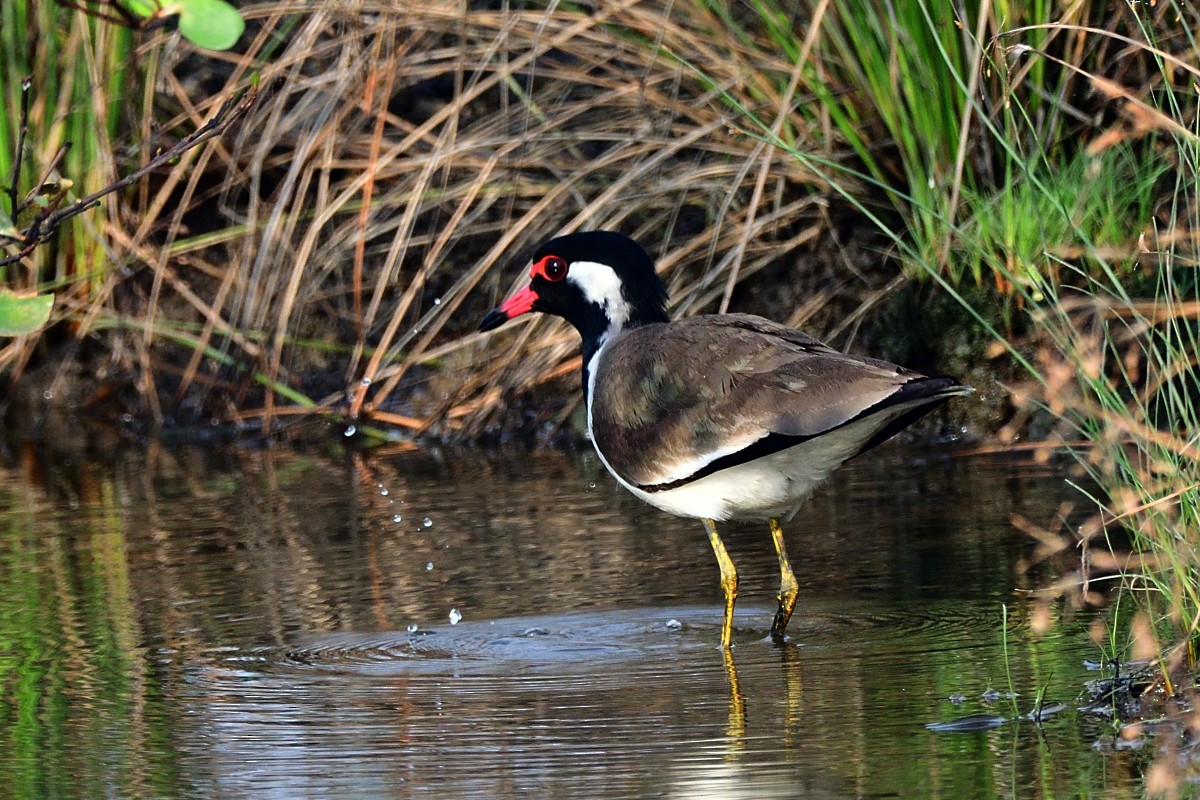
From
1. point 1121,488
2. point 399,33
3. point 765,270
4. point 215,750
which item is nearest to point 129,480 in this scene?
point 399,33

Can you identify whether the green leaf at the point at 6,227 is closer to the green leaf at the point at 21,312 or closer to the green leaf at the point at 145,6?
the green leaf at the point at 21,312

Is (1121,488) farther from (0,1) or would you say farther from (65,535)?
(0,1)

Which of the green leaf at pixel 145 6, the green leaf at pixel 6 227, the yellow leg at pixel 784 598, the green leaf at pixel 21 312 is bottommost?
the yellow leg at pixel 784 598

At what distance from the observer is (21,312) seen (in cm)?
230

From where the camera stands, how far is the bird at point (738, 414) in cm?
463

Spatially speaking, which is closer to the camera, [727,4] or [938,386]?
[938,386]

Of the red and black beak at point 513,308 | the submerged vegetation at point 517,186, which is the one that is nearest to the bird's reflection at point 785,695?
the red and black beak at point 513,308

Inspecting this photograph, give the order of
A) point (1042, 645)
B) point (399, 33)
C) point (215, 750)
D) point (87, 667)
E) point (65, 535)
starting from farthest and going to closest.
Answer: point (399, 33) < point (65, 535) < point (87, 667) < point (1042, 645) < point (215, 750)

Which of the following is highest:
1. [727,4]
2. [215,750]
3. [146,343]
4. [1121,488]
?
[727,4]

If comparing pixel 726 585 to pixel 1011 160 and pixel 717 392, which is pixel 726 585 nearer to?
pixel 717 392

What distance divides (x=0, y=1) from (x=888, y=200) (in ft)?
15.9

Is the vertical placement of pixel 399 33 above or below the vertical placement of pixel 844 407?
above

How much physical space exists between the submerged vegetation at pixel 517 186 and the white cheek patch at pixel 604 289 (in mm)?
1403

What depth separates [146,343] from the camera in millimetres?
9406
